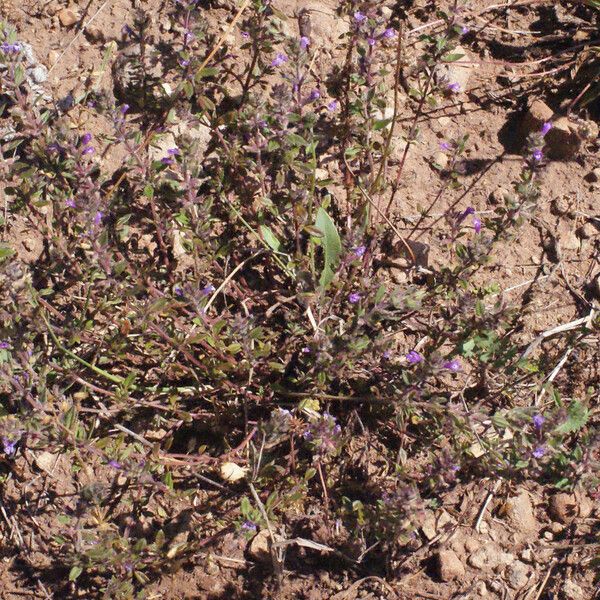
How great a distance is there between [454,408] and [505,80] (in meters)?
2.29

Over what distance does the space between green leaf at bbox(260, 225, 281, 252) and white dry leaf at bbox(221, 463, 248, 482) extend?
3.60 ft

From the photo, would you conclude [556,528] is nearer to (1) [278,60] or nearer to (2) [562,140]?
(2) [562,140]

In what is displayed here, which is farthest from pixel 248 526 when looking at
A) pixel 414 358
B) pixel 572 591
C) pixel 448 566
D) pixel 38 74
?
pixel 38 74

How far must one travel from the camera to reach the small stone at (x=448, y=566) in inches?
140

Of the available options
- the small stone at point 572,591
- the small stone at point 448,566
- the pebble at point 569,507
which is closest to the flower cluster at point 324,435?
the small stone at point 448,566

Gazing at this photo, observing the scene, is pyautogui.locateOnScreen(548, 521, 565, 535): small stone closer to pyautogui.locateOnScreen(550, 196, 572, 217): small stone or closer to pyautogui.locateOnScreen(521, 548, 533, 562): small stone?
pyautogui.locateOnScreen(521, 548, 533, 562): small stone

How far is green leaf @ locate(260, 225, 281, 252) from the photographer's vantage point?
3.92m

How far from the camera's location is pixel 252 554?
3.59 metres

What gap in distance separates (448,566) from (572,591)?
1.95 ft

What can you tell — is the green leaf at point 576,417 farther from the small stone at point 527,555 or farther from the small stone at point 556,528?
the small stone at point 527,555

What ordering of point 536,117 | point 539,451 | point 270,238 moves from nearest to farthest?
point 539,451 → point 270,238 → point 536,117

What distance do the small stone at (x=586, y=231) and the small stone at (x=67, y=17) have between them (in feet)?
10.1

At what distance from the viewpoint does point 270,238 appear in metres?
3.95

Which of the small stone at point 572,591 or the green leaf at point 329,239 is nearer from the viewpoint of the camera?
the small stone at point 572,591
